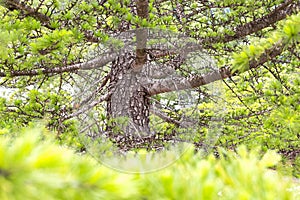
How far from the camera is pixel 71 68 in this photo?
260cm

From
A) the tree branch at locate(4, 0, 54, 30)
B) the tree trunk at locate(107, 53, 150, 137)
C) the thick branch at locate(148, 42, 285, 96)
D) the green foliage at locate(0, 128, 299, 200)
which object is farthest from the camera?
the tree trunk at locate(107, 53, 150, 137)

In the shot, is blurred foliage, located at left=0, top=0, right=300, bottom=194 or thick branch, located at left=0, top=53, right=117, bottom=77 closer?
blurred foliage, located at left=0, top=0, right=300, bottom=194

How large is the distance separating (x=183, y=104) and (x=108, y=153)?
1077mm

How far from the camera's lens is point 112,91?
9.14 ft

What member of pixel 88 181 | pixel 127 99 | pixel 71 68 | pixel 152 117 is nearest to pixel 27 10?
pixel 71 68

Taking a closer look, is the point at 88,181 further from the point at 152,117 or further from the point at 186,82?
the point at 152,117

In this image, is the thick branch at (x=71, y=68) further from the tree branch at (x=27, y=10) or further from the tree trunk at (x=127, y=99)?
the tree branch at (x=27, y=10)

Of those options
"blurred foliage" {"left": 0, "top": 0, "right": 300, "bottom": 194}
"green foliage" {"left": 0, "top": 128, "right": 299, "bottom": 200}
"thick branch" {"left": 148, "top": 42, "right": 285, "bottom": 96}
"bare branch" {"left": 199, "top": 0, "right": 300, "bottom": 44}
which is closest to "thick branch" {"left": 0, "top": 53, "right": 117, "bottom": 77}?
"blurred foliage" {"left": 0, "top": 0, "right": 300, "bottom": 194}

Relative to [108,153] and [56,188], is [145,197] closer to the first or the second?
[56,188]

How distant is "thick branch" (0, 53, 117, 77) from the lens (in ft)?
8.07

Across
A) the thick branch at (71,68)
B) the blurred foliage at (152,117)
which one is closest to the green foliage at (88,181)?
the blurred foliage at (152,117)

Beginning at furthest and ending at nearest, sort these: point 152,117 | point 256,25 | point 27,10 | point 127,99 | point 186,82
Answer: point 152,117, point 127,99, point 186,82, point 256,25, point 27,10

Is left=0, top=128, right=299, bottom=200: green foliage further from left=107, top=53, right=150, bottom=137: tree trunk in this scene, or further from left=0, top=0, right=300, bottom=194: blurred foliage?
left=107, top=53, right=150, bottom=137: tree trunk

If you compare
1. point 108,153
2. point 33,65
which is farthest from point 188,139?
point 33,65
